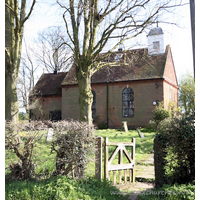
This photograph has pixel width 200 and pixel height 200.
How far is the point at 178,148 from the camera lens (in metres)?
5.21

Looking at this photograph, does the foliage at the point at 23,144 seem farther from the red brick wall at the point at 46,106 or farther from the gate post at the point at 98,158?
the red brick wall at the point at 46,106

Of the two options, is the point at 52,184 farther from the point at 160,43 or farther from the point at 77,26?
the point at 160,43

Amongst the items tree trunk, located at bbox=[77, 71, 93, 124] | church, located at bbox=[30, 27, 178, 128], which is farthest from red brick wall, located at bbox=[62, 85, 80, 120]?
tree trunk, located at bbox=[77, 71, 93, 124]

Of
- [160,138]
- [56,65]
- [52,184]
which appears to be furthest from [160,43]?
[52,184]

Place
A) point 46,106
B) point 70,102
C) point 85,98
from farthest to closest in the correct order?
point 46,106 → point 70,102 → point 85,98

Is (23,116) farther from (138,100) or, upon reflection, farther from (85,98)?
(85,98)

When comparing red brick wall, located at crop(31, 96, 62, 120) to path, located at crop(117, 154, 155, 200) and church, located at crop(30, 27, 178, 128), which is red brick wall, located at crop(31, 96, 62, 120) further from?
path, located at crop(117, 154, 155, 200)

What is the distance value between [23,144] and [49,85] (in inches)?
993

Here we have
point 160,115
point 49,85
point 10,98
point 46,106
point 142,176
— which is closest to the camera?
point 142,176

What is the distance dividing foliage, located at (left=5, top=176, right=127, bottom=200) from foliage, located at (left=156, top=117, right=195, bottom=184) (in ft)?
4.71

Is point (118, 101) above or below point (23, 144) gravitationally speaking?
above

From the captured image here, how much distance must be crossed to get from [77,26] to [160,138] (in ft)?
23.1

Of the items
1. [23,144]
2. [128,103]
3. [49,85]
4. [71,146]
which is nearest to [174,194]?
[71,146]

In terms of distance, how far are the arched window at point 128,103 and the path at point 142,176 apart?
1382 centimetres
